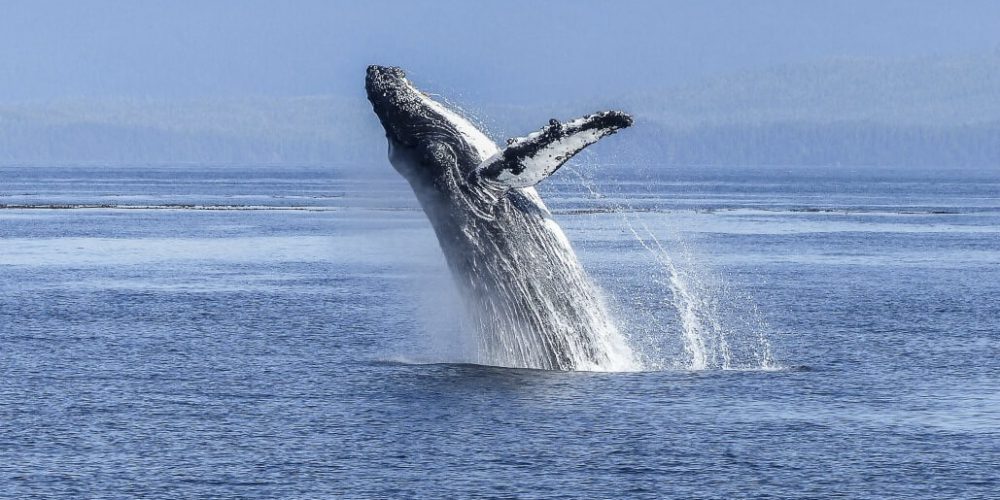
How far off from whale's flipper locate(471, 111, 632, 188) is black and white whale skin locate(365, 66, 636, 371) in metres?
0.51

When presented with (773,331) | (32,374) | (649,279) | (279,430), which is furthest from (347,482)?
(649,279)

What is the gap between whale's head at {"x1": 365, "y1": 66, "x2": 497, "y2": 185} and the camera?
1920 centimetres

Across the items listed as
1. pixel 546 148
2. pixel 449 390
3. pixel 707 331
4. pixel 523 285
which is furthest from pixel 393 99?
pixel 707 331

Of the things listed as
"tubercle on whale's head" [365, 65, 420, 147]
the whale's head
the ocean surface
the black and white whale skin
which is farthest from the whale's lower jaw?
"tubercle on whale's head" [365, 65, 420, 147]

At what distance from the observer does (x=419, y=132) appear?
19328 millimetres

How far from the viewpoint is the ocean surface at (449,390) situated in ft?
47.0

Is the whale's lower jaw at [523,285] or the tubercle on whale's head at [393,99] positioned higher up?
the tubercle on whale's head at [393,99]

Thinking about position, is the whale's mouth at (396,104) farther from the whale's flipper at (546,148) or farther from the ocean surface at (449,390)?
the ocean surface at (449,390)

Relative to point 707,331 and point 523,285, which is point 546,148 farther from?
point 707,331

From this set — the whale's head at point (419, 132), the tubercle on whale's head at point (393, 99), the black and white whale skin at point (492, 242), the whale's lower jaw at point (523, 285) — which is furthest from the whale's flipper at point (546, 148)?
the tubercle on whale's head at point (393, 99)

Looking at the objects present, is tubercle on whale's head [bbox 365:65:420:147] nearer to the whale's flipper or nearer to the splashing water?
the whale's flipper

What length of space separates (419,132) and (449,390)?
124 inches

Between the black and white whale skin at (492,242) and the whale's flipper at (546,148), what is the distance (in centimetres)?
51

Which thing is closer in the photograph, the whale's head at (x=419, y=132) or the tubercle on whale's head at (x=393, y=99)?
the whale's head at (x=419, y=132)
